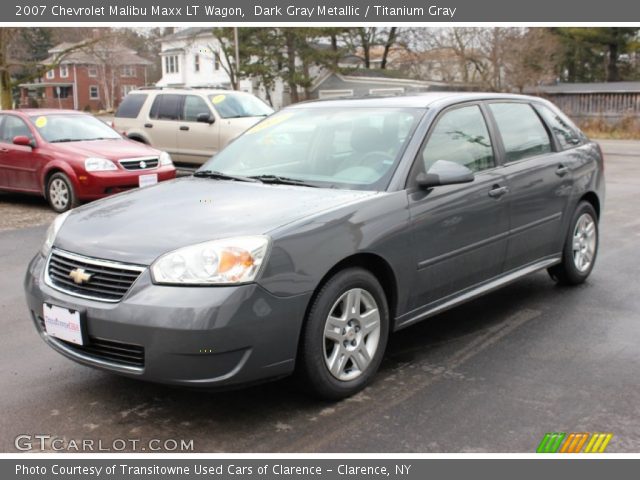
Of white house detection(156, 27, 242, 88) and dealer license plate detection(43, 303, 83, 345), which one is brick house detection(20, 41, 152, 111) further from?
dealer license plate detection(43, 303, 83, 345)

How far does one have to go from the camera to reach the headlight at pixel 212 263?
3490 mm

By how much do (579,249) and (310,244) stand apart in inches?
135

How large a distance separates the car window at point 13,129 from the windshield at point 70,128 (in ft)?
0.59

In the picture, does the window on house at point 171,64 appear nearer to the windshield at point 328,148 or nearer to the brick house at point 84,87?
the brick house at point 84,87

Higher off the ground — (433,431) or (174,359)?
(174,359)

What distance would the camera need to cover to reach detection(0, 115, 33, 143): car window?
1160 cm

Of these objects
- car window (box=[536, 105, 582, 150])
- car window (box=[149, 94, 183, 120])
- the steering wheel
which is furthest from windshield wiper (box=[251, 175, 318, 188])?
car window (box=[149, 94, 183, 120])

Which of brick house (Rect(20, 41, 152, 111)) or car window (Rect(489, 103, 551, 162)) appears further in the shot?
brick house (Rect(20, 41, 152, 111))

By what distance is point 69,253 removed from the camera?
12.9 feet

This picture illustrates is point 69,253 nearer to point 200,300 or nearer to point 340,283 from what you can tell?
point 200,300

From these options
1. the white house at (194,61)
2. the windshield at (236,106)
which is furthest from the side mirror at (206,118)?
the white house at (194,61)

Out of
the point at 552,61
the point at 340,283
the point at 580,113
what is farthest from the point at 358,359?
the point at 552,61

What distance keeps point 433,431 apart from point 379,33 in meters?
56.0

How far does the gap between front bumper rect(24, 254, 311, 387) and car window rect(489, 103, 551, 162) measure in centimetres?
257
